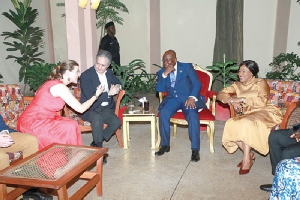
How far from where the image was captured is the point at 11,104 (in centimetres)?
370

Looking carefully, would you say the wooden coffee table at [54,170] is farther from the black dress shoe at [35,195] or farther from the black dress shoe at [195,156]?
the black dress shoe at [195,156]

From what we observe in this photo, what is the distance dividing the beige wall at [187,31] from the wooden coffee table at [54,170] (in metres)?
5.39

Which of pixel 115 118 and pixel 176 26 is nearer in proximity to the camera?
pixel 115 118

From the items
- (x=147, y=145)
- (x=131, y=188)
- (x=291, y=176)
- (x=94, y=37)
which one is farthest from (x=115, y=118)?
(x=291, y=176)

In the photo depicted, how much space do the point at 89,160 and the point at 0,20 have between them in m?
5.68

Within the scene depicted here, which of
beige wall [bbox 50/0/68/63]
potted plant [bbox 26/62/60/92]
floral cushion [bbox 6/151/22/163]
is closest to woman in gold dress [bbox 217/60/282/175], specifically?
floral cushion [bbox 6/151/22/163]

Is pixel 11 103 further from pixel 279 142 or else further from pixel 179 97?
pixel 279 142

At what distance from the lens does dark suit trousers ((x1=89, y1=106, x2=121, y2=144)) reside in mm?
3836

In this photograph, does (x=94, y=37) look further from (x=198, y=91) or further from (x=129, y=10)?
(x=129, y=10)

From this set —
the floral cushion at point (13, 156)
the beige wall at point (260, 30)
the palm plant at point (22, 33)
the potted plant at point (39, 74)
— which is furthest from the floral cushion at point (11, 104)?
the beige wall at point (260, 30)

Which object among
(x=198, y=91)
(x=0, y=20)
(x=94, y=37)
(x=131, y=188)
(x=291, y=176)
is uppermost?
(x=0, y=20)

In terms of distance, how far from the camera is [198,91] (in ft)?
13.9

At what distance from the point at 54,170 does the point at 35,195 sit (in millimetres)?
648

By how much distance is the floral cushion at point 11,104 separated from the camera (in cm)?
359
